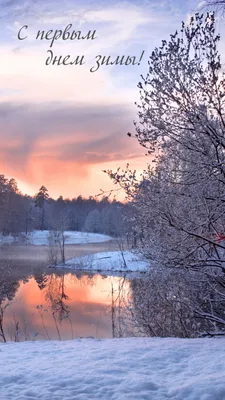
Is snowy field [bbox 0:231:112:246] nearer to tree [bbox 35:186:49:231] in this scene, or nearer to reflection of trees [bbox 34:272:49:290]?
tree [bbox 35:186:49:231]

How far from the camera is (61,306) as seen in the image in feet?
67.5

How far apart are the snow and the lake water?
17.2ft

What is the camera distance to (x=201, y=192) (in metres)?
7.52

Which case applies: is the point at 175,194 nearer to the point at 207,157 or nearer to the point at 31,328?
the point at 207,157

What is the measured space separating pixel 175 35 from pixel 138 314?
7.91 meters

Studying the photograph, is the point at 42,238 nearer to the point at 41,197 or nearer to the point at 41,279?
the point at 41,197

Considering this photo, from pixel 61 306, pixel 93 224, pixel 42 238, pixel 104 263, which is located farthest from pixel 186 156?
pixel 93 224

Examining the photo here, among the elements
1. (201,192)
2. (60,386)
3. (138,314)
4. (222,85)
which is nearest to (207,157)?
(201,192)

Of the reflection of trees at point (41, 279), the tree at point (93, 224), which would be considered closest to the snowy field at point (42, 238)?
the tree at point (93, 224)

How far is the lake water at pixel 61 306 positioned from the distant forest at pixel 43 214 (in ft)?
58.1

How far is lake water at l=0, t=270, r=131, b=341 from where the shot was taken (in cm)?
1563

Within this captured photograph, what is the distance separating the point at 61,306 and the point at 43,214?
79.7m

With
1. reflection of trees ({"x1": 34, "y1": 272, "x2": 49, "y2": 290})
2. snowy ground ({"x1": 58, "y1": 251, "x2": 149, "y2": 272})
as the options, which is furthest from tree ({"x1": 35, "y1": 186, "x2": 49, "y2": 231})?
reflection of trees ({"x1": 34, "y1": 272, "x2": 49, "y2": 290})

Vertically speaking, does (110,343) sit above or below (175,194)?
below
